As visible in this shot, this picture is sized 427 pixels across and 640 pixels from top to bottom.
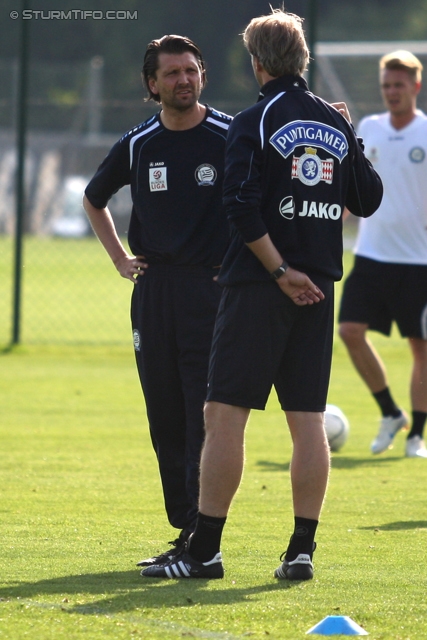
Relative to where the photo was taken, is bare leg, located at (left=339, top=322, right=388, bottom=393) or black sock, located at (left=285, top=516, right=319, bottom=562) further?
bare leg, located at (left=339, top=322, right=388, bottom=393)

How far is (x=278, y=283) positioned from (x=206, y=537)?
3.11 ft

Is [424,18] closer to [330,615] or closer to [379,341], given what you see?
[379,341]

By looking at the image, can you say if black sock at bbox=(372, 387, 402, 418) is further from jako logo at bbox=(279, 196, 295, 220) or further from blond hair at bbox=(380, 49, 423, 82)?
jako logo at bbox=(279, 196, 295, 220)

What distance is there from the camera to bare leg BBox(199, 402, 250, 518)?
4254 millimetres

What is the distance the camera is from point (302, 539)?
14.2 feet

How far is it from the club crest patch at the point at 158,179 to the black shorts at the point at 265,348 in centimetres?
58

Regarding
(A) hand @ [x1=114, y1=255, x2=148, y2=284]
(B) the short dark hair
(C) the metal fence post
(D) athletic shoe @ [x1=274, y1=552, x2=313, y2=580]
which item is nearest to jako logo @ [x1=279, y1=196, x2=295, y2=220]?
(A) hand @ [x1=114, y1=255, x2=148, y2=284]

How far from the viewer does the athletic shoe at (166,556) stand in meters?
4.50

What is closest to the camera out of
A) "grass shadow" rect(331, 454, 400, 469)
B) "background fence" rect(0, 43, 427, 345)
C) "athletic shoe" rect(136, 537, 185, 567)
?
"athletic shoe" rect(136, 537, 185, 567)

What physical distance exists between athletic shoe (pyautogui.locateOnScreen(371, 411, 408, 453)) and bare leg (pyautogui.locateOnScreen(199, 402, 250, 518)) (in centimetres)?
344

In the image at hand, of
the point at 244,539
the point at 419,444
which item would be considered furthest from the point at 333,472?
the point at 244,539

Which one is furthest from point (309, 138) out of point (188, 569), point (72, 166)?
point (72, 166)

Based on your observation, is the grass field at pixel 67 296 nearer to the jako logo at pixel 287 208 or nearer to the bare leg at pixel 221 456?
the bare leg at pixel 221 456

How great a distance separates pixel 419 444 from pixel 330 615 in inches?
157
